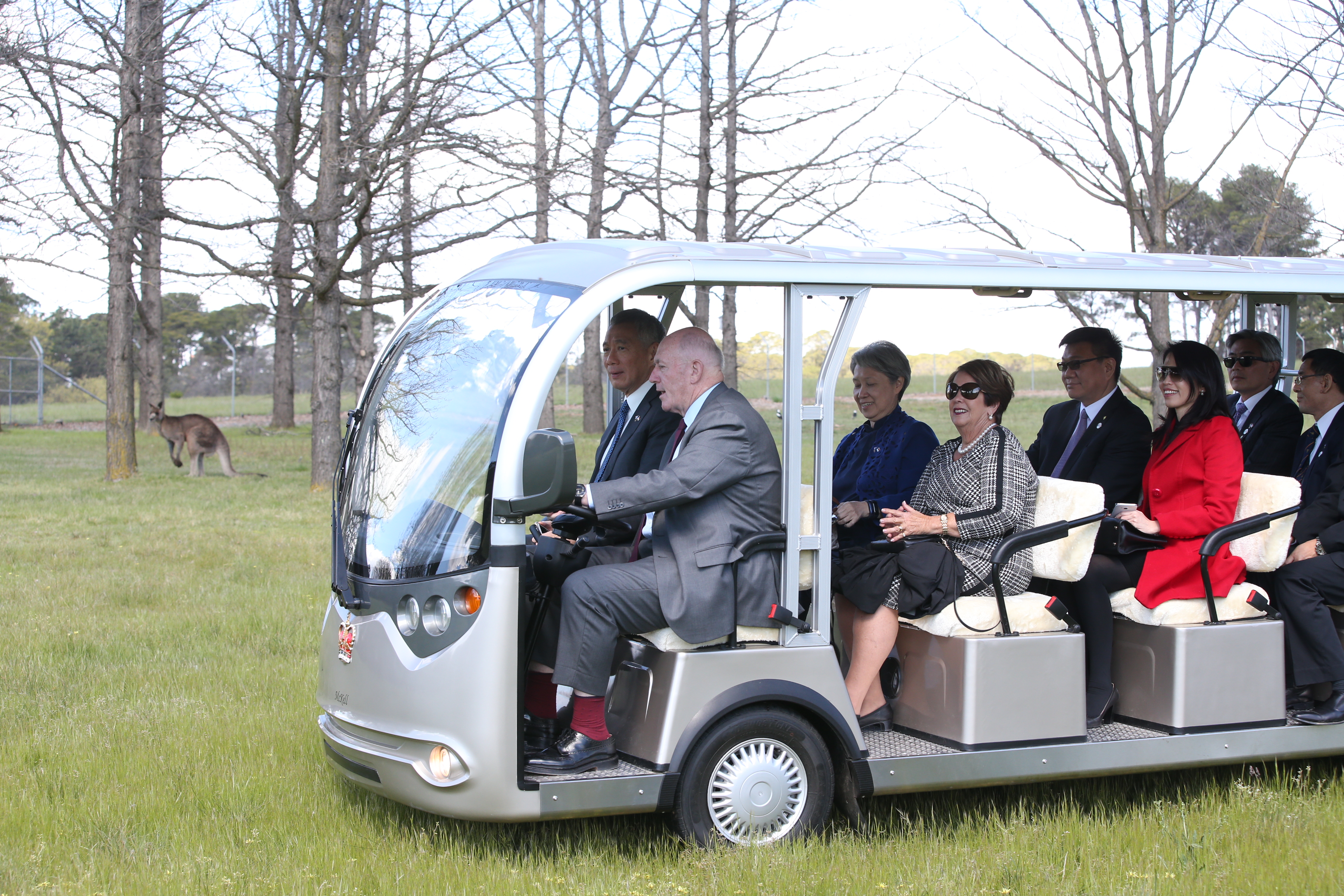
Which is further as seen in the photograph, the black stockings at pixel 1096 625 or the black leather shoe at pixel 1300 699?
the black leather shoe at pixel 1300 699

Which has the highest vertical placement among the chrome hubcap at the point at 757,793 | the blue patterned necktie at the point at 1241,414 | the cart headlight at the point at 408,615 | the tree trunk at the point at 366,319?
the tree trunk at the point at 366,319

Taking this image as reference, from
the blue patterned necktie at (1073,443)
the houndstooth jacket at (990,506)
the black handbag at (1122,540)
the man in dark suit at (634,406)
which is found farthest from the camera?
the blue patterned necktie at (1073,443)

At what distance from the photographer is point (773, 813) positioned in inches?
183

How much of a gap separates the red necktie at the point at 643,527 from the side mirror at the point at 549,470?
2.86ft

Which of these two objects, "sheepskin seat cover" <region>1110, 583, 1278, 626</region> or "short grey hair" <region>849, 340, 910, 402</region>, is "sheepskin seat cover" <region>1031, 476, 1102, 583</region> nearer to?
"sheepskin seat cover" <region>1110, 583, 1278, 626</region>

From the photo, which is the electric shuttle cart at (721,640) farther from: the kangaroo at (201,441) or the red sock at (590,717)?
the kangaroo at (201,441)

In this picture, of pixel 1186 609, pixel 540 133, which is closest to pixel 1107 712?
pixel 1186 609

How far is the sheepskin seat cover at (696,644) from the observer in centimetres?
459

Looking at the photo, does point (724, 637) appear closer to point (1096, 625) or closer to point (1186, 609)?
point (1096, 625)

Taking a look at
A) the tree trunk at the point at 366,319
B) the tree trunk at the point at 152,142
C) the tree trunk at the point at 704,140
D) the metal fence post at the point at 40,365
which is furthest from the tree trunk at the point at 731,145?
the metal fence post at the point at 40,365

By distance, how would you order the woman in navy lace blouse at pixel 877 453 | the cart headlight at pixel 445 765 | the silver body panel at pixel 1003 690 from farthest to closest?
the woman in navy lace blouse at pixel 877 453 → the silver body panel at pixel 1003 690 → the cart headlight at pixel 445 765

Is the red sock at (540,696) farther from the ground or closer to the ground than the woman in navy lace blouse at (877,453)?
closer to the ground

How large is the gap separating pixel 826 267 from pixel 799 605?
4.37ft

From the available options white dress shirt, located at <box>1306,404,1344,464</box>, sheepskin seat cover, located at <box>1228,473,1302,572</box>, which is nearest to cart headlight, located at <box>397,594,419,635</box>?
sheepskin seat cover, located at <box>1228,473,1302,572</box>
